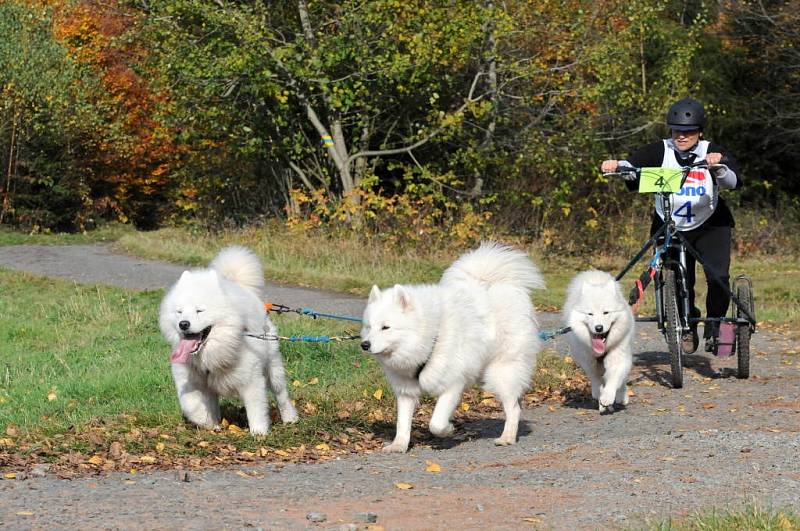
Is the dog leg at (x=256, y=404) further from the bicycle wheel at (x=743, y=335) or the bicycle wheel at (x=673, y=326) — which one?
the bicycle wheel at (x=743, y=335)

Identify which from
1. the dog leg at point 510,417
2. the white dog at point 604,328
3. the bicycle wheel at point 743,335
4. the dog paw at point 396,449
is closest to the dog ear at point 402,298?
the dog paw at point 396,449

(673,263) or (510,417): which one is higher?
(673,263)

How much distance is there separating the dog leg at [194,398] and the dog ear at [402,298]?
1.47 metres

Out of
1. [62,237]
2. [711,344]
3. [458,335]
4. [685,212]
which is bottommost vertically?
[62,237]

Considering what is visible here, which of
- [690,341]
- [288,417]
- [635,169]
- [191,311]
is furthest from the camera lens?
[690,341]

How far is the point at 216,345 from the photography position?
7062mm

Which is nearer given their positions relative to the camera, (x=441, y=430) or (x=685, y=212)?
(x=441, y=430)

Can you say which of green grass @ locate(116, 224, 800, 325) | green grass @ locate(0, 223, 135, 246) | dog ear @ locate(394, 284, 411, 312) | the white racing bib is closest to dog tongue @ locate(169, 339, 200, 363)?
dog ear @ locate(394, 284, 411, 312)

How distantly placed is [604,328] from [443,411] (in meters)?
1.63

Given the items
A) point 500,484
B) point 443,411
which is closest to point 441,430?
point 443,411

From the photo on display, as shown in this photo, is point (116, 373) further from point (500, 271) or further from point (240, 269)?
point (500, 271)

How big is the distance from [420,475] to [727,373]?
485cm

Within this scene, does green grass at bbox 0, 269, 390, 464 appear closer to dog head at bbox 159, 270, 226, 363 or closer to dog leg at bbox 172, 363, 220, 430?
dog leg at bbox 172, 363, 220, 430

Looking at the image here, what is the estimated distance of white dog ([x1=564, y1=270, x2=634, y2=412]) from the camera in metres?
8.12
